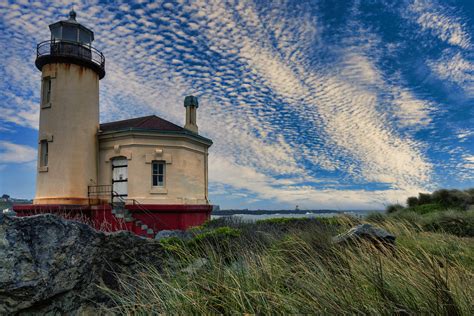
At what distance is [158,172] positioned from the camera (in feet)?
56.0

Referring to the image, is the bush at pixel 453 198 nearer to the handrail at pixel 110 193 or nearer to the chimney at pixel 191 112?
the chimney at pixel 191 112

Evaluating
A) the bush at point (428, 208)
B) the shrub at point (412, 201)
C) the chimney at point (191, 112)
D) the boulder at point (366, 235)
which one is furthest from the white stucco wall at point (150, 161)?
the shrub at point (412, 201)

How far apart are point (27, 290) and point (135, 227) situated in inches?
468

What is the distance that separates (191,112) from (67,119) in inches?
268

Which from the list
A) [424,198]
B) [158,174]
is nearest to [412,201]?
[424,198]

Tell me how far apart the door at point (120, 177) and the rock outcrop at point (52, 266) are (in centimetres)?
1237

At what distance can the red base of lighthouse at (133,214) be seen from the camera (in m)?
15.4

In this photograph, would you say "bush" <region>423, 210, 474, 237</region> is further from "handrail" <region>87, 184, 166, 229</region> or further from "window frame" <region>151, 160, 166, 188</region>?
"window frame" <region>151, 160, 166, 188</region>

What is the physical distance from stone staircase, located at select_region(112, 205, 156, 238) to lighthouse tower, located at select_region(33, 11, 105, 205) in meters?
2.13

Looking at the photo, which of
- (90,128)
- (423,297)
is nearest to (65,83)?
(90,128)

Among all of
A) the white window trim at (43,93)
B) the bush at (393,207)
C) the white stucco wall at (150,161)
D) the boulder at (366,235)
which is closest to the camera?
the boulder at (366,235)

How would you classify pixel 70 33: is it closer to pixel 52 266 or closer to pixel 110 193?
pixel 110 193

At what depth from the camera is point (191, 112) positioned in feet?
67.5

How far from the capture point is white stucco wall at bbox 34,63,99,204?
16.2 meters
